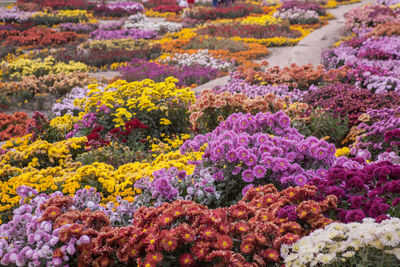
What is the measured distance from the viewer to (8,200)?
4152mm

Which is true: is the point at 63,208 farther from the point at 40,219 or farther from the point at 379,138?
the point at 379,138

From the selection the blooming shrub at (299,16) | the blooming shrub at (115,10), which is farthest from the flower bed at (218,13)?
the blooming shrub at (115,10)

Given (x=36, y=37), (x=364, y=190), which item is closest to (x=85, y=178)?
(x=364, y=190)

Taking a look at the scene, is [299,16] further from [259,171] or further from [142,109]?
[259,171]

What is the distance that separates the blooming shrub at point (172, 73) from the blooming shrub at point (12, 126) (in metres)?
3.12

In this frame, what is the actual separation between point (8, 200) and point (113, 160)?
1554 mm

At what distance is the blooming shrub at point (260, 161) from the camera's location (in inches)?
153

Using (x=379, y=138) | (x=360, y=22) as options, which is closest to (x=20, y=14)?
(x=360, y=22)

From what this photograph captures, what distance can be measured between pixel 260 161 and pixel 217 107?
1890 millimetres

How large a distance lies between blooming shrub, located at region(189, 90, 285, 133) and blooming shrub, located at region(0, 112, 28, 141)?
155 inches

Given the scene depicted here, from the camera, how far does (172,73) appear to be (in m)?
10.5

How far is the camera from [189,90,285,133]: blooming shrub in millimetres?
5598

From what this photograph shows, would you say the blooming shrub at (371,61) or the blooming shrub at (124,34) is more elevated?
the blooming shrub at (371,61)

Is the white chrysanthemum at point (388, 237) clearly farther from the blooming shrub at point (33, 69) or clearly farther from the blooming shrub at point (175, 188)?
the blooming shrub at point (33, 69)
